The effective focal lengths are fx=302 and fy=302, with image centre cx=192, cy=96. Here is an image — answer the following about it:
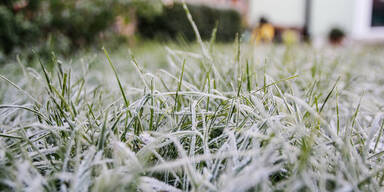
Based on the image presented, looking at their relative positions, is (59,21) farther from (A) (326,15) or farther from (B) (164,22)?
(A) (326,15)

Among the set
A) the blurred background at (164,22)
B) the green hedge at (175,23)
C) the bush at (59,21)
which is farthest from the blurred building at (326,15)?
the bush at (59,21)

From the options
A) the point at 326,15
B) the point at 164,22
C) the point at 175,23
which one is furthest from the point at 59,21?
the point at 326,15

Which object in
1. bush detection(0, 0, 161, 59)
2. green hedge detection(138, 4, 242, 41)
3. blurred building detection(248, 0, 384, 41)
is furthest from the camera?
blurred building detection(248, 0, 384, 41)

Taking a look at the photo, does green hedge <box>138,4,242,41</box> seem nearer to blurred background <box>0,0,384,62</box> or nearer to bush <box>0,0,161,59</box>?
blurred background <box>0,0,384,62</box>

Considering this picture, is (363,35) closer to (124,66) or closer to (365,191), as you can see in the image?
(124,66)

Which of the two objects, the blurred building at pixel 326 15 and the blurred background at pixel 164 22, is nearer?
the blurred background at pixel 164 22

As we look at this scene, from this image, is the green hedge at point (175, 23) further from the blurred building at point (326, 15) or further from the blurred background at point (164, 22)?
the blurred building at point (326, 15)

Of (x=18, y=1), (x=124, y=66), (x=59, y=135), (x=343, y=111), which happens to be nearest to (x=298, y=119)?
(x=343, y=111)

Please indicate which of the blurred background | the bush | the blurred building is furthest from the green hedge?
the blurred building
